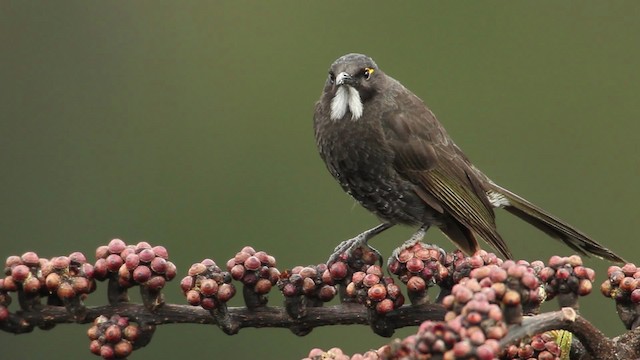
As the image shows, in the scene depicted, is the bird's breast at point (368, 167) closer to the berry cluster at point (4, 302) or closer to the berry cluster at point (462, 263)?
the berry cluster at point (462, 263)

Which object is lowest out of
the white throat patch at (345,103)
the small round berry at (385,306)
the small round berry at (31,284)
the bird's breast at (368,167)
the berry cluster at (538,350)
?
the berry cluster at (538,350)

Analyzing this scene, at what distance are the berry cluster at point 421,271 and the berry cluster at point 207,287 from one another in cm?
46

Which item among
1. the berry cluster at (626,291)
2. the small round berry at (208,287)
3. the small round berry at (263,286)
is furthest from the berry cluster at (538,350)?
the small round berry at (208,287)

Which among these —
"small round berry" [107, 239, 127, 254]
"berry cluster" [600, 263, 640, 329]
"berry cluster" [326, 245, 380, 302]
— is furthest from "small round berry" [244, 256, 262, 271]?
"berry cluster" [600, 263, 640, 329]

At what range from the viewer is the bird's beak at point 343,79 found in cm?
422

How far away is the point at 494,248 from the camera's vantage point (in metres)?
4.01

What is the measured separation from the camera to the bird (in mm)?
4363

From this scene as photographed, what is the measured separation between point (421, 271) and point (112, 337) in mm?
803

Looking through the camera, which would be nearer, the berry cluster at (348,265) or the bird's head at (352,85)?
the berry cluster at (348,265)

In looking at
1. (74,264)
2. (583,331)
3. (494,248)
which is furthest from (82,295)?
(494,248)

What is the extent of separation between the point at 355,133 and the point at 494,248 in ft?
2.67

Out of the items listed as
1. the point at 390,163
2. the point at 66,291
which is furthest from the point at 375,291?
→ the point at 390,163

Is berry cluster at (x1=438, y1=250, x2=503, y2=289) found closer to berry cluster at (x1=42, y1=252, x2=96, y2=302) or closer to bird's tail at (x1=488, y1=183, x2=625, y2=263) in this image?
berry cluster at (x1=42, y1=252, x2=96, y2=302)

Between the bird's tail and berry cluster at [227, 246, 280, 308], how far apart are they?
4.85 feet
